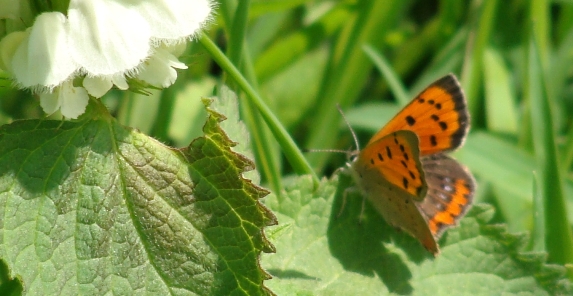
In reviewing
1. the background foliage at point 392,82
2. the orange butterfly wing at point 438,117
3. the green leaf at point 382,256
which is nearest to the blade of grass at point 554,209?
the background foliage at point 392,82

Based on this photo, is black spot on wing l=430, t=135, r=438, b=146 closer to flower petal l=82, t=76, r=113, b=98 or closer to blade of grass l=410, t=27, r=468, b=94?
flower petal l=82, t=76, r=113, b=98

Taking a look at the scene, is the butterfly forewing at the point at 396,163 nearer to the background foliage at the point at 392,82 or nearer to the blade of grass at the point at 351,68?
the background foliage at the point at 392,82

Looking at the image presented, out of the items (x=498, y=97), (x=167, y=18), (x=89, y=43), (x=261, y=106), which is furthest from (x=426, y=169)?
(x=498, y=97)

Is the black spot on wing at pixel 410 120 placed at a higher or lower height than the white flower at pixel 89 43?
lower

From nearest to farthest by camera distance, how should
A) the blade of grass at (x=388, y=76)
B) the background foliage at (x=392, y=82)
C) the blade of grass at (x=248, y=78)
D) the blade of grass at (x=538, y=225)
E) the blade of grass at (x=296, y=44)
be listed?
the blade of grass at (x=248, y=78), the blade of grass at (x=538, y=225), the background foliage at (x=392, y=82), the blade of grass at (x=388, y=76), the blade of grass at (x=296, y=44)


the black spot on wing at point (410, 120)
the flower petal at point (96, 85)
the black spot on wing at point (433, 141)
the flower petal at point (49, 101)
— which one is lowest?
the black spot on wing at point (433, 141)
